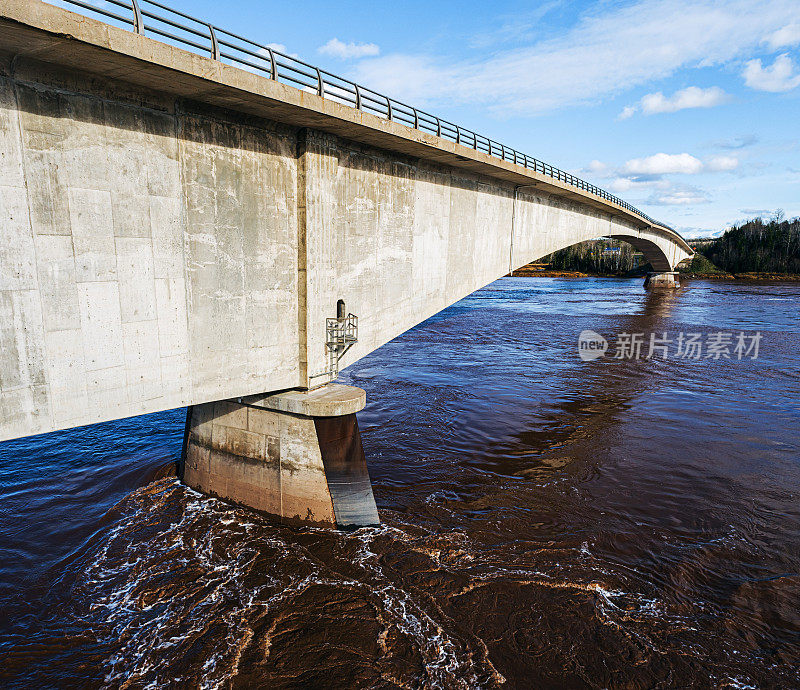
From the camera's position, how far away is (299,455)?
14.1 m

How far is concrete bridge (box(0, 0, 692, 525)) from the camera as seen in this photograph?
29.0 ft

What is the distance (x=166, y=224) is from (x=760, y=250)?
132m

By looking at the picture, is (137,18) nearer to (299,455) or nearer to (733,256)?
(299,455)

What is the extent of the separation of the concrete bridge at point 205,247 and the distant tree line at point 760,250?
11829 centimetres

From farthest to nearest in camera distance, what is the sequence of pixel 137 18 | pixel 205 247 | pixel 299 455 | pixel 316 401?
pixel 299 455, pixel 316 401, pixel 205 247, pixel 137 18

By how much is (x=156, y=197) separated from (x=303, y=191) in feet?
13.2

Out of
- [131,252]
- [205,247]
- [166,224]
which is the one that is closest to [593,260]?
[205,247]

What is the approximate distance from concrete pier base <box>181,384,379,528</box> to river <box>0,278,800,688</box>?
63cm

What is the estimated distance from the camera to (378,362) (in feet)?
113

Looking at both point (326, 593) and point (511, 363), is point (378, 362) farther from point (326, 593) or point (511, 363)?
point (326, 593)

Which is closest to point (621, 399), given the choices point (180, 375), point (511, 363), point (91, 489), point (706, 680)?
point (511, 363)

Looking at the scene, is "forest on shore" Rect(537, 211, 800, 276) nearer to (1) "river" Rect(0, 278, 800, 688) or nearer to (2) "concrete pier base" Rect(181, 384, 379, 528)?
(1) "river" Rect(0, 278, 800, 688)

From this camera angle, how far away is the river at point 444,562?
10.2 meters

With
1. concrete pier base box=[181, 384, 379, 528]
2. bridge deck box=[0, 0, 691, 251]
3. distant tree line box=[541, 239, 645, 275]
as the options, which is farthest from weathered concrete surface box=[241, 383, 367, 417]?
distant tree line box=[541, 239, 645, 275]
